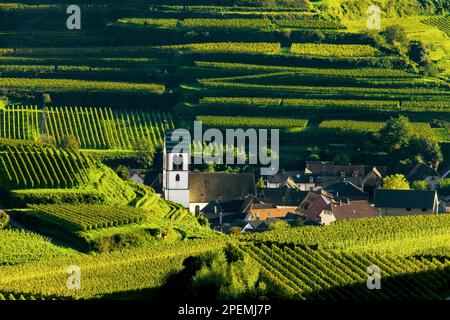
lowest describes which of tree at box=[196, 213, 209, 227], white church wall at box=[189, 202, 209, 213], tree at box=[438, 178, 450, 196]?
white church wall at box=[189, 202, 209, 213]

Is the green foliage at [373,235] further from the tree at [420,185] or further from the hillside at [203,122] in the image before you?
the tree at [420,185]

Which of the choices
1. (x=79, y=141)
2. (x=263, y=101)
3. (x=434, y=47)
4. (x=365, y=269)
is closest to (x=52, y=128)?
(x=79, y=141)

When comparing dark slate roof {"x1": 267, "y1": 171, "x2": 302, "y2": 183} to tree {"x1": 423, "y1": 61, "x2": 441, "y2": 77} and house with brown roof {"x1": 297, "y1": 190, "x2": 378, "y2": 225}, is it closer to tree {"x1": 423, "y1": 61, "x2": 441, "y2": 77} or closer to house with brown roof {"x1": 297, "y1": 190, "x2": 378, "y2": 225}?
house with brown roof {"x1": 297, "y1": 190, "x2": 378, "y2": 225}

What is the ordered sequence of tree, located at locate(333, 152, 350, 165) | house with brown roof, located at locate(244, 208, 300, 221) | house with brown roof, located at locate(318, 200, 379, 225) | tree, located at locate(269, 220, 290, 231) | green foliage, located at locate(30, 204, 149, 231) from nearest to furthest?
1. green foliage, located at locate(30, 204, 149, 231)
2. tree, located at locate(269, 220, 290, 231)
3. house with brown roof, located at locate(318, 200, 379, 225)
4. house with brown roof, located at locate(244, 208, 300, 221)
5. tree, located at locate(333, 152, 350, 165)

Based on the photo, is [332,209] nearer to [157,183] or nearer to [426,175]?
[157,183]

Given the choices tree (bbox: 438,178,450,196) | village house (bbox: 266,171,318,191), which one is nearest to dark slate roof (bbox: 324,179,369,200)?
village house (bbox: 266,171,318,191)
